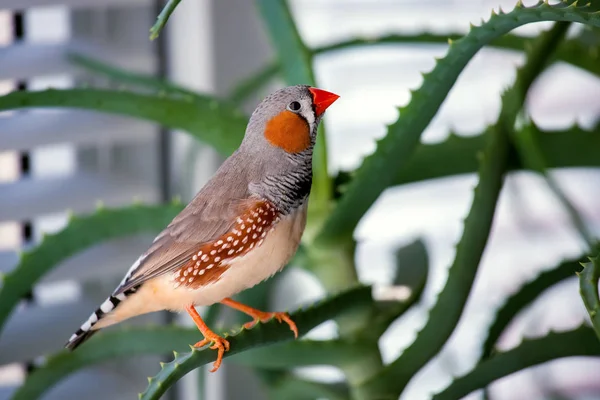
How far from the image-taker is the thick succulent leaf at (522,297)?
0.62m

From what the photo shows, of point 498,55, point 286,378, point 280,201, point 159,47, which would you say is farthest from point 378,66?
point 280,201

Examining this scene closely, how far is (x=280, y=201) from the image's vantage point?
40 cm

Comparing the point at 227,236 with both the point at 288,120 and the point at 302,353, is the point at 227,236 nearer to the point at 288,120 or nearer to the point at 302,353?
the point at 288,120

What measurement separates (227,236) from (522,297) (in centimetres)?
33

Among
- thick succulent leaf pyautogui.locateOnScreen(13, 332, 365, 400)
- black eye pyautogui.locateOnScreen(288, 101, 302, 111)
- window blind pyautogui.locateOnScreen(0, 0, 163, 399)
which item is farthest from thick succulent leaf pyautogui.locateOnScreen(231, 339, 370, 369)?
window blind pyautogui.locateOnScreen(0, 0, 163, 399)

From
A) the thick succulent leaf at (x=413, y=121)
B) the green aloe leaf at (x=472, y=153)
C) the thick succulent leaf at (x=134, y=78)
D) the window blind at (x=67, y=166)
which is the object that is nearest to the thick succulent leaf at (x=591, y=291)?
the thick succulent leaf at (x=413, y=121)

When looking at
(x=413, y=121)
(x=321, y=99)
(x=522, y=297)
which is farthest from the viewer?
(x=522, y=297)

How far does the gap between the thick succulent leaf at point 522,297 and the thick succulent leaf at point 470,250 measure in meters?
0.11

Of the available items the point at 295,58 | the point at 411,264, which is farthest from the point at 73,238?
the point at 411,264

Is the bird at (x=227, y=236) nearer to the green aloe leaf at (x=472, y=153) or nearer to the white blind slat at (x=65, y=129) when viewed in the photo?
the green aloe leaf at (x=472, y=153)

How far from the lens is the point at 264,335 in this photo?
42 cm

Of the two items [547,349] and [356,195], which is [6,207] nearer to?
[356,195]

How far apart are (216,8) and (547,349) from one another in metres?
0.57

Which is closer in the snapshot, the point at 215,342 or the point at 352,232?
the point at 215,342
